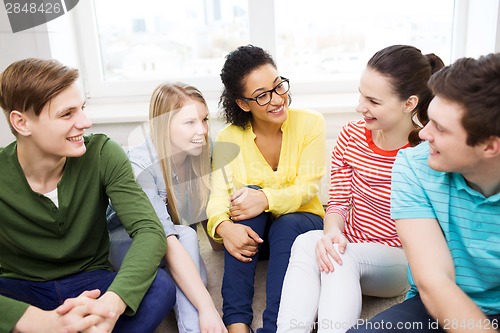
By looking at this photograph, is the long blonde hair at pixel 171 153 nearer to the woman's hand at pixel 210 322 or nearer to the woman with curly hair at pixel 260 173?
the woman with curly hair at pixel 260 173

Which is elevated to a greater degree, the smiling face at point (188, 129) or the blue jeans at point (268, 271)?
the smiling face at point (188, 129)

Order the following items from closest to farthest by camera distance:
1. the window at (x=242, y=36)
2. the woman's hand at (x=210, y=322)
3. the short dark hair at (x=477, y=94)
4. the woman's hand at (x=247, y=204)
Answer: the short dark hair at (x=477, y=94), the woman's hand at (x=210, y=322), the woman's hand at (x=247, y=204), the window at (x=242, y=36)

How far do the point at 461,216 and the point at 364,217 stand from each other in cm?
45

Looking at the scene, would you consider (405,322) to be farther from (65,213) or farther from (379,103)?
(65,213)

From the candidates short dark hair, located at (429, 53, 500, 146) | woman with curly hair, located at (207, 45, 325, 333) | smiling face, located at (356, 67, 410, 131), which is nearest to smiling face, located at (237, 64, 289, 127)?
woman with curly hair, located at (207, 45, 325, 333)

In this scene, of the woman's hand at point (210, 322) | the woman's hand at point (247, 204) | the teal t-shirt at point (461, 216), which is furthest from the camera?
the woman's hand at point (247, 204)

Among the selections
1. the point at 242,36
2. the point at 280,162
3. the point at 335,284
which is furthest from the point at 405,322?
the point at 242,36

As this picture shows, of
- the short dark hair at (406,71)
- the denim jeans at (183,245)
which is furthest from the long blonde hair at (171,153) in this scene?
the short dark hair at (406,71)

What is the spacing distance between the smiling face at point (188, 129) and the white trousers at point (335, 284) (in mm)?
489

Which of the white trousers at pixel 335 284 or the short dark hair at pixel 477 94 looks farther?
the white trousers at pixel 335 284

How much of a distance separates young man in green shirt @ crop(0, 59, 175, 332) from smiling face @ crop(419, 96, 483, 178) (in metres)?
0.76

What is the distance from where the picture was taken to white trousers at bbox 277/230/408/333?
121 cm

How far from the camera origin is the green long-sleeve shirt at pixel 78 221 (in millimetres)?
1297

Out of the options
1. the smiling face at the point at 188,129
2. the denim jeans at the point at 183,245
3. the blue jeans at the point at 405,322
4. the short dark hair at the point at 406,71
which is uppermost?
the short dark hair at the point at 406,71
